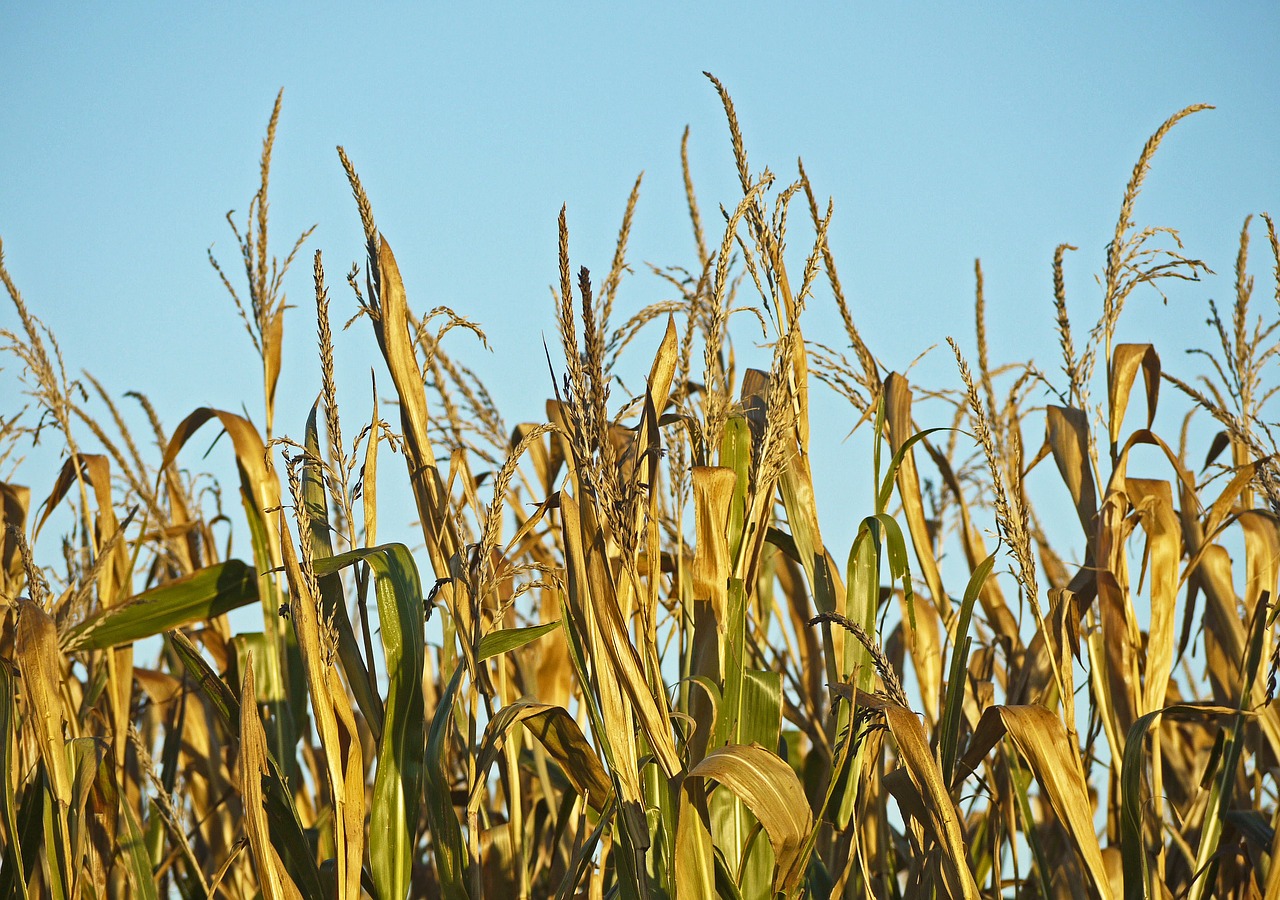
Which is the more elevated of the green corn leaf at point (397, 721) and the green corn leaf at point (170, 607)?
the green corn leaf at point (170, 607)

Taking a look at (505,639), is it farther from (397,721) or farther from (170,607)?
(170,607)

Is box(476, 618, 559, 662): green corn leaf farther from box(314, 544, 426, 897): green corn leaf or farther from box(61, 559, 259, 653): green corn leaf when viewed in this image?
box(61, 559, 259, 653): green corn leaf

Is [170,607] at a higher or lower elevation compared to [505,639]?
higher

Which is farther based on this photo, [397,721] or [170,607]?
[170,607]

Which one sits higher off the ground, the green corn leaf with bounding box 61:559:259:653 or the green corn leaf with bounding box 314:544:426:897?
the green corn leaf with bounding box 61:559:259:653

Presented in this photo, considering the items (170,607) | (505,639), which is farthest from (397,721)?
(170,607)

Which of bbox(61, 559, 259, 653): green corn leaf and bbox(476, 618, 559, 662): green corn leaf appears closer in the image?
bbox(476, 618, 559, 662): green corn leaf

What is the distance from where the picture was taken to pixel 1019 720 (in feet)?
3.98

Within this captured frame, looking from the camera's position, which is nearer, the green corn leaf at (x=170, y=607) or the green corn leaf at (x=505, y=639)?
the green corn leaf at (x=505, y=639)

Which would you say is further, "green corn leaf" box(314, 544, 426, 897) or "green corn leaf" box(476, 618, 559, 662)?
"green corn leaf" box(476, 618, 559, 662)

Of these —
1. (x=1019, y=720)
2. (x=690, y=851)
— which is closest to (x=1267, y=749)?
(x=1019, y=720)

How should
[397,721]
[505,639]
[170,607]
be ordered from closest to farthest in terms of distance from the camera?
Result: [397,721], [505,639], [170,607]

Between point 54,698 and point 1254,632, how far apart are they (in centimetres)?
162

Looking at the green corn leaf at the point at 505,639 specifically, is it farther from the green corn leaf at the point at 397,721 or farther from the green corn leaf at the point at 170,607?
the green corn leaf at the point at 170,607
